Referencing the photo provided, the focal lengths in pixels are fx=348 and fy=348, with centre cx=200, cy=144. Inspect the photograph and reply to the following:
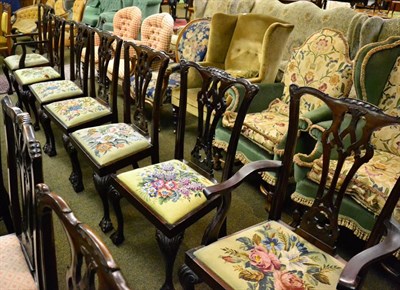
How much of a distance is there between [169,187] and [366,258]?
2.61 ft

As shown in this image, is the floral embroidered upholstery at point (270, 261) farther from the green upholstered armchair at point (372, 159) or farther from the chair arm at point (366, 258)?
the green upholstered armchair at point (372, 159)

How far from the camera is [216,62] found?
118 inches

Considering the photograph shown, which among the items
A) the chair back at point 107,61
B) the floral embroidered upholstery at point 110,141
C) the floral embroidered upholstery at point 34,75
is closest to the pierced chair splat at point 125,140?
the floral embroidered upholstery at point 110,141

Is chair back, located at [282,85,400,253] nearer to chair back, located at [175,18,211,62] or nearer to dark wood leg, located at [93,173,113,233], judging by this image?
dark wood leg, located at [93,173,113,233]

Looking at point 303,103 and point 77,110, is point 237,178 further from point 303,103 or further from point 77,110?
point 77,110

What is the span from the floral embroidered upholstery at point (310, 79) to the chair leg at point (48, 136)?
4.12 ft

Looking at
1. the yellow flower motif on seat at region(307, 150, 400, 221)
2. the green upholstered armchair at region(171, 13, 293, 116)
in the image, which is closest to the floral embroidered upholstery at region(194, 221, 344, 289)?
Result: the yellow flower motif on seat at region(307, 150, 400, 221)

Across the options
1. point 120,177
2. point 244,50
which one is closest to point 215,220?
point 120,177

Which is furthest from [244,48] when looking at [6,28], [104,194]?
[6,28]

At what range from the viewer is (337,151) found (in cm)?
116

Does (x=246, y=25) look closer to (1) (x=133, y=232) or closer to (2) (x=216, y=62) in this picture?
(2) (x=216, y=62)

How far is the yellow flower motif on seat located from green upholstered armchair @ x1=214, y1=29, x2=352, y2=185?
1.00 feet

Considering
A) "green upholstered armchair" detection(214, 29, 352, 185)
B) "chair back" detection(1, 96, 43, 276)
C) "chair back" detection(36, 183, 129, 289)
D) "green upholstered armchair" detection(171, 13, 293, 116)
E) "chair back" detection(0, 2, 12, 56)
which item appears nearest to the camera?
"chair back" detection(36, 183, 129, 289)

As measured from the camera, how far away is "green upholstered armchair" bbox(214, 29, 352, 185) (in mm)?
1962
